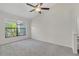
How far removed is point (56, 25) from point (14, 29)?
3086 mm

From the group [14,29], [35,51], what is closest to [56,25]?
[35,51]

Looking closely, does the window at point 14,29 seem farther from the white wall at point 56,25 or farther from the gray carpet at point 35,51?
the gray carpet at point 35,51

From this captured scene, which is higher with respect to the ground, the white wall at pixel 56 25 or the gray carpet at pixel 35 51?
the white wall at pixel 56 25

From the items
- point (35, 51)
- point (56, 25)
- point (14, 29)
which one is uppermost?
point (56, 25)

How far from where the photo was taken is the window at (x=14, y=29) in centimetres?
641

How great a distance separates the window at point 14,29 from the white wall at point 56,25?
4.05 feet

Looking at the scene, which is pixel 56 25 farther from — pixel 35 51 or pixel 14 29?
pixel 14 29

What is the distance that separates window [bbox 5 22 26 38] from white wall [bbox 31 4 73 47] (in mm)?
1234

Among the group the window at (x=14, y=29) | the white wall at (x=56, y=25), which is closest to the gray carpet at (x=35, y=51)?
the white wall at (x=56, y=25)

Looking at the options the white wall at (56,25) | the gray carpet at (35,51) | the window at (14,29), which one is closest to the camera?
the gray carpet at (35,51)

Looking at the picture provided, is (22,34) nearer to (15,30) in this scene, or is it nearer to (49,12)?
(15,30)

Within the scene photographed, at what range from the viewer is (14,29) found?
7035mm

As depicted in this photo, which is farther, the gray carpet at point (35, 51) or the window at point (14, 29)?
the window at point (14, 29)

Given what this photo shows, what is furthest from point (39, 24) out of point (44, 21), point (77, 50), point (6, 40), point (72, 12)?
point (77, 50)
